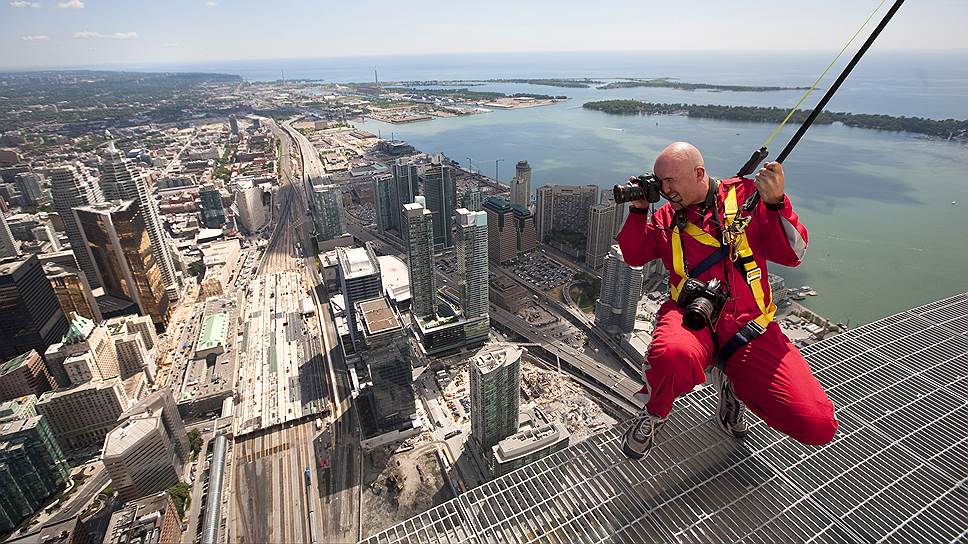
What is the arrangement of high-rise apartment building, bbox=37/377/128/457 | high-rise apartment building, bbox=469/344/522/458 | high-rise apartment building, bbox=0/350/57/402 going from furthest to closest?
high-rise apartment building, bbox=0/350/57/402 → high-rise apartment building, bbox=37/377/128/457 → high-rise apartment building, bbox=469/344/522/458

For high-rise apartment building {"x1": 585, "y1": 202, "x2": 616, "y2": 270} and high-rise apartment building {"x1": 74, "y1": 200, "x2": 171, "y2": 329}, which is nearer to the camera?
high-rise apartment building {"x1": 74, "y1": 200, "x2": 171, "y2": 329}

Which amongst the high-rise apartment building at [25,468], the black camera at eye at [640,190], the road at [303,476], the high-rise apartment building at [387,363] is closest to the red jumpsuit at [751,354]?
the black camera at eye at [640,190]

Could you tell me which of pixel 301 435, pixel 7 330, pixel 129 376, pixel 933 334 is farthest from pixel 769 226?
pixel 7 330

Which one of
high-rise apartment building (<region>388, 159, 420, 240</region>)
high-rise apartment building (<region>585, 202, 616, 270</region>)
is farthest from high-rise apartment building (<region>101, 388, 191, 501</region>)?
high-rise apartment building (<region>585, 202, 616, 270</region>)

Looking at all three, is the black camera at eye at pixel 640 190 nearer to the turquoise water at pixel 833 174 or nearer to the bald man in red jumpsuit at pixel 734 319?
the bald man in red jumpsuit at pixel 734 319

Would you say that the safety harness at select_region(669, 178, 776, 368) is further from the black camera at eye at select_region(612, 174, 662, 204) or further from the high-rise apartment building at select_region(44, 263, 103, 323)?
the high-rise apartment building at select_region(44, 263, 103, 323)

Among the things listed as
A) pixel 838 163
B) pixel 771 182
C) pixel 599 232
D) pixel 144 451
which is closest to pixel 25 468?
pixel 144 451
